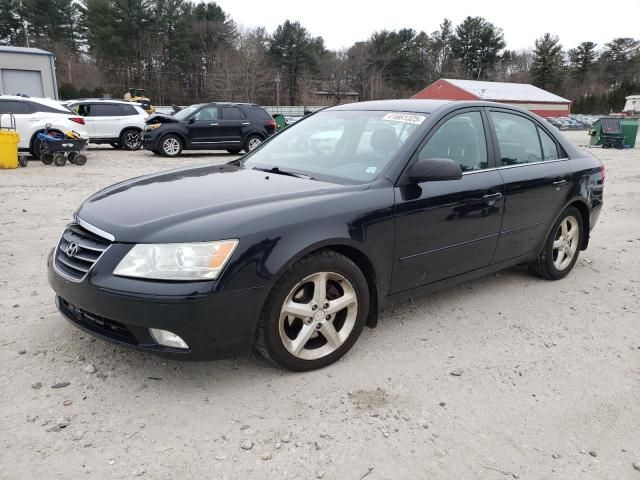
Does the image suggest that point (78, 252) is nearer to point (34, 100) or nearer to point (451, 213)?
point (451, 213)

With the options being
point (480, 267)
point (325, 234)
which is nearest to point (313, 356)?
point (325, 234)

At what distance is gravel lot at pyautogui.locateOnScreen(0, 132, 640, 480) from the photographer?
7.68 ft

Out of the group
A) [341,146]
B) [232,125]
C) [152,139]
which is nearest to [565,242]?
[341,146]

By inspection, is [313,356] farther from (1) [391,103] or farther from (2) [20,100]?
(2) [20,100]

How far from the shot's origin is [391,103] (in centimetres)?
413

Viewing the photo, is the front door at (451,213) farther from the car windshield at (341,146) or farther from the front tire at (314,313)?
the front tire at (314,313)

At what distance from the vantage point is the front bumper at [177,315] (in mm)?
2539

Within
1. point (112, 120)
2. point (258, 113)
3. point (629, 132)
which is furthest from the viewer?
point (629, 132)

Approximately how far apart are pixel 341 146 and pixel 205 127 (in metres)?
12.7

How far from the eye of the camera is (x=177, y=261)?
2.59 m

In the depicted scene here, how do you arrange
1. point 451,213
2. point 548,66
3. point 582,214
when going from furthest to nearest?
point 548,66 → point 582,214 → point 451,213

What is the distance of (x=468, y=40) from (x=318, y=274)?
83.5 m

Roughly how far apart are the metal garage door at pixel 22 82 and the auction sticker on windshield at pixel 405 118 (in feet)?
85.2

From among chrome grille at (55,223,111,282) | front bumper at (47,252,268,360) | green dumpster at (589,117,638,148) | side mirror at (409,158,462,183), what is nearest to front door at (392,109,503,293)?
side mirror at (409,158,462,183)
